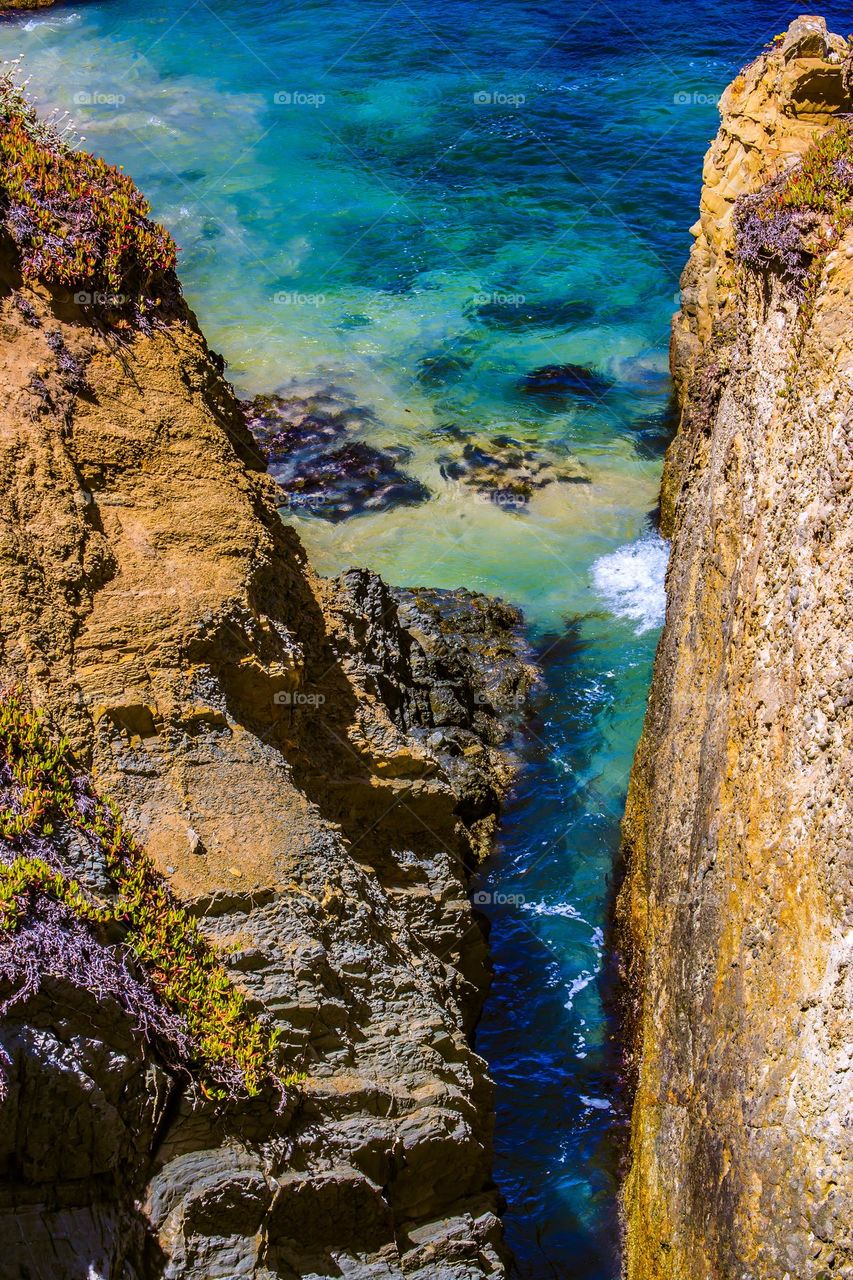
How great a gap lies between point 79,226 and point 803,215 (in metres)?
5.83

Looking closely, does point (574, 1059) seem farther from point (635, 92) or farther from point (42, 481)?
point (635, 92)

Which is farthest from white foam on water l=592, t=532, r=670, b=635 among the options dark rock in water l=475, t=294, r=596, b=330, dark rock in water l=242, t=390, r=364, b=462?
dark rock in water l=475, t=294, r=596, b=330

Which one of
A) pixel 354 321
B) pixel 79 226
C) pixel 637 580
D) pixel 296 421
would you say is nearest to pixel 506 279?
pixel 354 321

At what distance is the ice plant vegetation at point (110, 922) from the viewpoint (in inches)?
205

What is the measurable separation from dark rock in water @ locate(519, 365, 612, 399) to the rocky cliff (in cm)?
1130

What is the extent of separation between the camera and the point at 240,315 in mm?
22234

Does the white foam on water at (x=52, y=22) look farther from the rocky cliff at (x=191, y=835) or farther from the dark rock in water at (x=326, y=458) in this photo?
the rocky cliff at (x=191, y=835)

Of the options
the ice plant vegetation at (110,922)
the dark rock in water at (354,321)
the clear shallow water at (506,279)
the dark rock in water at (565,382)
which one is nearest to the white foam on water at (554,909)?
the clear shallow water at (506,279)

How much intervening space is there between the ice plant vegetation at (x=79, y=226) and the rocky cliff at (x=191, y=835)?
29 mm

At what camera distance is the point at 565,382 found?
20047mm

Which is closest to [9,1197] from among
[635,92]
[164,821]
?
[164,821]

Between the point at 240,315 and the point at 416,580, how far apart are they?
9.80 m

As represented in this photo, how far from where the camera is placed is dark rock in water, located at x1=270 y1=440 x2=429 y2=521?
16.7 m

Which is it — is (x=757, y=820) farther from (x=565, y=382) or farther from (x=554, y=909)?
(x=565, y=382)
